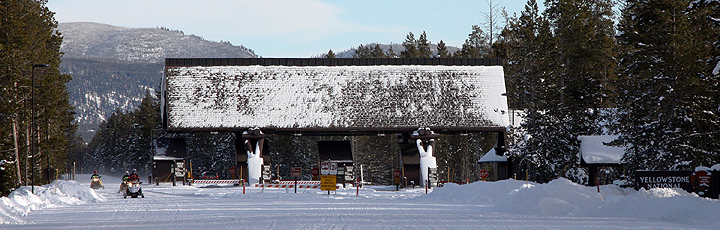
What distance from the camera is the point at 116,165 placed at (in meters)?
124

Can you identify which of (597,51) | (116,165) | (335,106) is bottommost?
(116,165)

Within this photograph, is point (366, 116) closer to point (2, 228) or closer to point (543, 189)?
point (543, 189)

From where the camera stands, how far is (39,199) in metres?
25.0

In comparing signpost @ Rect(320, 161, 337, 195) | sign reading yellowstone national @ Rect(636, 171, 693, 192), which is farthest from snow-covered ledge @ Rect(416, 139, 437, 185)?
sign reading yellowstone national @ Rect(636, 171, 693, 192)

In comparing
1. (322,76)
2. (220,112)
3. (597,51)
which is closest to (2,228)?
(220,112)

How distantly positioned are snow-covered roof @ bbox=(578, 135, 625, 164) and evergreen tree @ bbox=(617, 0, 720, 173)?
5357 millimetres

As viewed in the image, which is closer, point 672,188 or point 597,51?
point 672,188

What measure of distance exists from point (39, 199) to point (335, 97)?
23735 mm

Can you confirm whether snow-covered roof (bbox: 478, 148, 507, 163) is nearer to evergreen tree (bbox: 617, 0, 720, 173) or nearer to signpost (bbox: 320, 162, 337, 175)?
evergreen tree (bbox: 617, 0, 720, 173)

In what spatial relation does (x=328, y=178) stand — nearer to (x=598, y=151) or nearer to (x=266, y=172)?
(x=266, y=172)

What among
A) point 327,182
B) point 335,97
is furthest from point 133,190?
point 335,97

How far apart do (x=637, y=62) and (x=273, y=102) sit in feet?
74.6

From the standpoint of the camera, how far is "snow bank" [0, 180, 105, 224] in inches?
755

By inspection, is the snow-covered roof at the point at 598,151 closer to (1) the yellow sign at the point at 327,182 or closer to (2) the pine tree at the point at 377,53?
(1) the yellow sign at the point at 327,182
